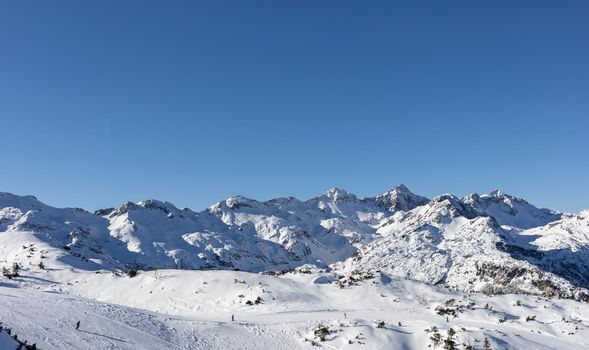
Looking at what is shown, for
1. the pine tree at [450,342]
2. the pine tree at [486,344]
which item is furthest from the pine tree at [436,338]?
the pine tree at [486,344]

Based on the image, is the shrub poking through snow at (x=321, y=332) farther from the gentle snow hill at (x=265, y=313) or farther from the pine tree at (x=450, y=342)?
the pine tree at (x=450, y=342)

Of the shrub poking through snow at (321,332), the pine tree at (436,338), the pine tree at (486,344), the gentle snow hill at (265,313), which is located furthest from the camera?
the shrub poking through snow at (321,332)

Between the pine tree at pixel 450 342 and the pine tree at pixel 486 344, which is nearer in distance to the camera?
the pine tree at pixel 450 342

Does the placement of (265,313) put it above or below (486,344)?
above

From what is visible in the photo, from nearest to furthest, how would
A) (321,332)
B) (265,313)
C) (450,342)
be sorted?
(450,342) → (321,332) → (265,313)

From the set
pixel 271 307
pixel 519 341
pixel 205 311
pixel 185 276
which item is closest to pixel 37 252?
pixel 185 276

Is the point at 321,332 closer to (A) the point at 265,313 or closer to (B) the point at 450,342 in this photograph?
(B) the point at 450,342

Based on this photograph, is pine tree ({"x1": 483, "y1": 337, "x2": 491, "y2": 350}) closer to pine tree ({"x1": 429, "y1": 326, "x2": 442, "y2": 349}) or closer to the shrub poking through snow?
pine tree ({"x1": 429, "y1": 326, "x2": 442, "y2": 349})

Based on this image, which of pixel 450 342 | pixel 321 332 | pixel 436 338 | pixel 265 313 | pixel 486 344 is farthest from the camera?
pixel 265 313

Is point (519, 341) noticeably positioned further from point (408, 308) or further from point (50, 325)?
point (50, 325)

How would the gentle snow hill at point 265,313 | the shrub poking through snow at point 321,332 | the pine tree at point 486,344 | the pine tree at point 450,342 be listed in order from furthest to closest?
1. the shrub poking through snow at point 321,332
2. the pine tree at point 486,344
3. the pine tree at point 450,342
4. the gentle snow hill at point 265,313

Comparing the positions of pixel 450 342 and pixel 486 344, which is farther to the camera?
pixel 486 344

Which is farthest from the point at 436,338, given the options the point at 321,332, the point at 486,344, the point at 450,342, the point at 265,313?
the point at 265,313

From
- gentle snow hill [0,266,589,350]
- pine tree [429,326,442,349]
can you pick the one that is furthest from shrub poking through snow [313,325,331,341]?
pine tree [429,326,442,349]
